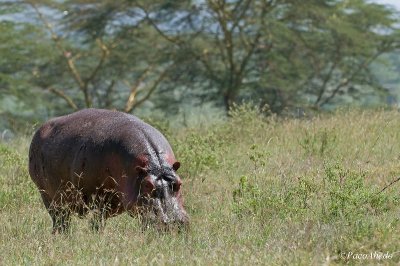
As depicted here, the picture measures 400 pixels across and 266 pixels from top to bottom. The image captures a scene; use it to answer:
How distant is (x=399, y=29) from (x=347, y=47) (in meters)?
3.12

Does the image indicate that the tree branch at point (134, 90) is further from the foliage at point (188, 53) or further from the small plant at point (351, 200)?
the small plant at point (351, 200)

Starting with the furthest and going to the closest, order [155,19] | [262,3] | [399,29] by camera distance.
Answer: [399,29] < [155,19] < [262,3]

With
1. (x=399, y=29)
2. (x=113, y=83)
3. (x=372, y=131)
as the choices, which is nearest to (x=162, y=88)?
(x=113, y=83)

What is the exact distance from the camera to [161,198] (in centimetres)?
607

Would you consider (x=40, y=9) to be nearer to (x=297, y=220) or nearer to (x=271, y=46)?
(x=271, y=46)

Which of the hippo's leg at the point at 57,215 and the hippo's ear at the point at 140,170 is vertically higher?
the hippo's ear at the point at 140,170

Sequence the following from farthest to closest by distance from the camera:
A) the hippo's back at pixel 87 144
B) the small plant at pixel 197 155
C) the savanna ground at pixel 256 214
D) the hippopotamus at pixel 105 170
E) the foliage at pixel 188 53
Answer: the foliage at pixel 188 53 → the small plant at pixel 197 155 → the hippo's back at pixel 87 144 → the hippopotamus at pixel 105 170 → the savanna ground at pixel 256 214

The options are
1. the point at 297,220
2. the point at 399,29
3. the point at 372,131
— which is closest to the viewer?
the point at 297,220

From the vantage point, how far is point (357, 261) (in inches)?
191

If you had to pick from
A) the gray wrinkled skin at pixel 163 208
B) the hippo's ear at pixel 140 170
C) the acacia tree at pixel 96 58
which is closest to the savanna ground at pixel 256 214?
the gray wrinkled skin at pixel 163 208

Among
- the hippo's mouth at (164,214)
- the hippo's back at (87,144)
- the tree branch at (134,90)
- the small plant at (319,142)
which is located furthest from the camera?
the tree branch at (134,90)

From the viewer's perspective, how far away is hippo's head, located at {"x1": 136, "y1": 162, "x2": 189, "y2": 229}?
5953 mm

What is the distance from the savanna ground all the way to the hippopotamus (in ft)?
0.53

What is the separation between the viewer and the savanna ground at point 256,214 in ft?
16.6
